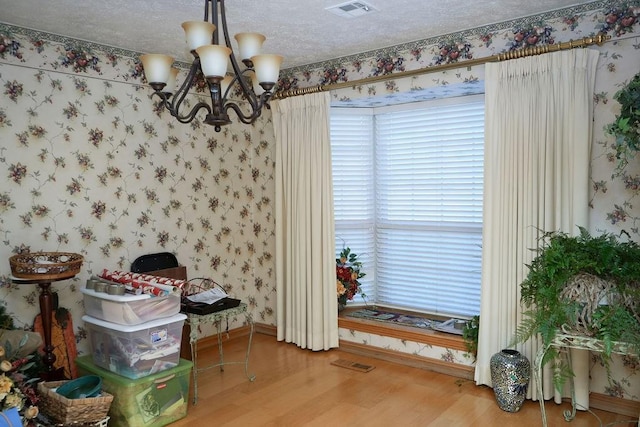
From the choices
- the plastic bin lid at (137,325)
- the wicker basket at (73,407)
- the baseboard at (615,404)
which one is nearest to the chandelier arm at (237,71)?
the plastic bin lid at (137,325)

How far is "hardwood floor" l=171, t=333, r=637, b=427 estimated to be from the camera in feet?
10.4

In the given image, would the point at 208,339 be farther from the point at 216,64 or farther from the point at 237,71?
the point at 216,64

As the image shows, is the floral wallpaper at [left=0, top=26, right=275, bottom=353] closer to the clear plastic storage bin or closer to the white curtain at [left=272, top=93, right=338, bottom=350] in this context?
the white curtain at [left=272, top=93, right=338, bottom=350]

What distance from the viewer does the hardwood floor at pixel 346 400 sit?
318cm

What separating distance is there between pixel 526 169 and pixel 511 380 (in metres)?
1.36

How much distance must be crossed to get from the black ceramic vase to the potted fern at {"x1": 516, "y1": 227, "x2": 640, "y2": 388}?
0.34 meters

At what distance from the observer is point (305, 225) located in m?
4.53

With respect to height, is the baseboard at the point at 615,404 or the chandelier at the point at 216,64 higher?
the chandelier at the point at 216,64

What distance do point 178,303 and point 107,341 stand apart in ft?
1.62

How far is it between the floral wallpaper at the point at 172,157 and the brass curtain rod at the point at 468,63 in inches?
2.5

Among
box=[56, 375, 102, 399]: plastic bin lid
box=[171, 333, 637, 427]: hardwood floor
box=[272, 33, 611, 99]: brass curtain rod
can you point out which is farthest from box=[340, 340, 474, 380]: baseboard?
box=[272, 33, 611, 99]: brass curtain rod

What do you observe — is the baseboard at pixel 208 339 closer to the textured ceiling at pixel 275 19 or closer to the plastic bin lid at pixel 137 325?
the plastic bin lid at pixel 137 325

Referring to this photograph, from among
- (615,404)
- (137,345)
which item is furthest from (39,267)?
(615,404)

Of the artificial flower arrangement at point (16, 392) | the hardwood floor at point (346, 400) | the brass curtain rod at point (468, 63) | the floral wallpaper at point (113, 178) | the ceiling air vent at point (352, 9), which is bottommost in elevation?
the hardwood floor at point (346, 400)
